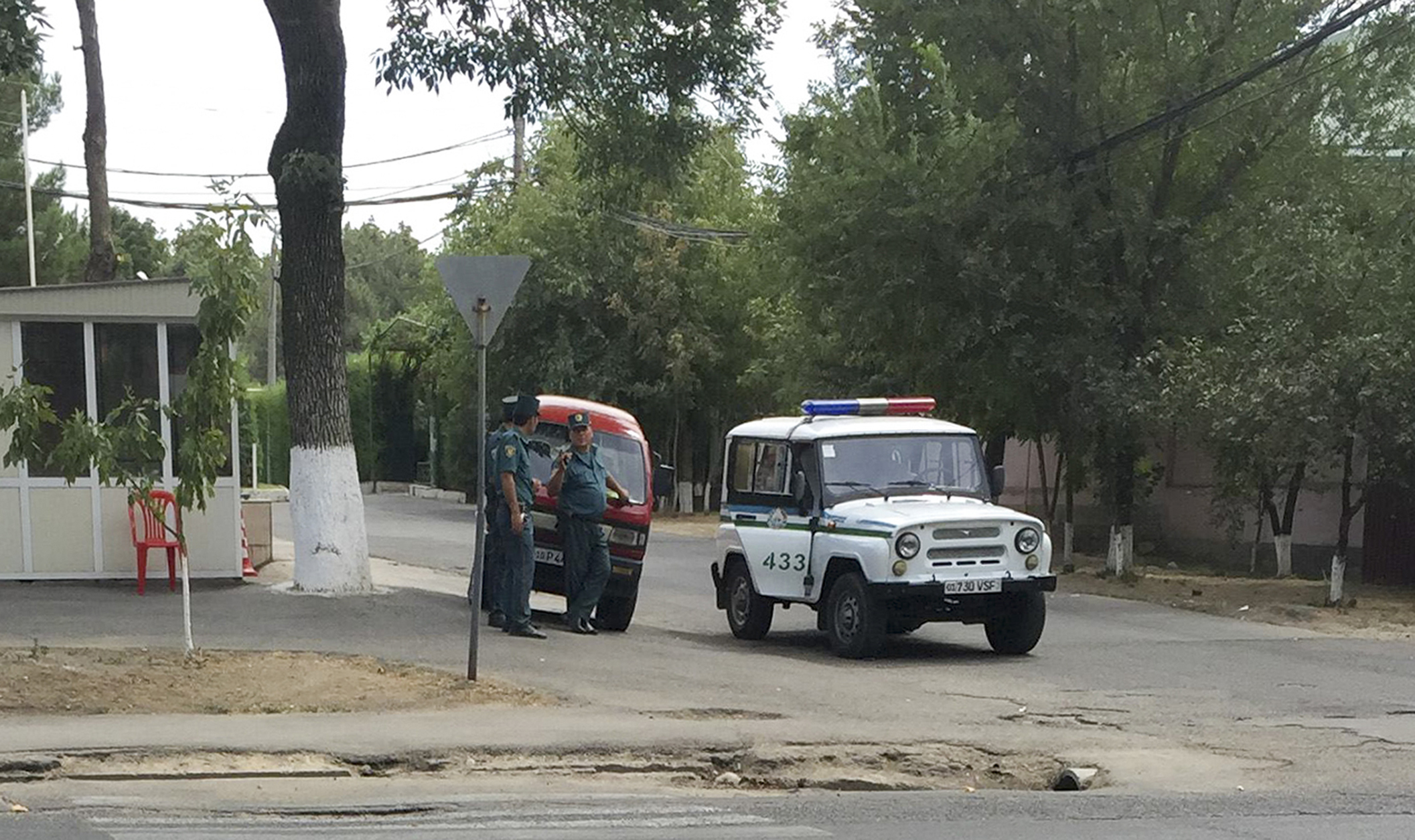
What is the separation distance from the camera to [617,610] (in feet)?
55.0

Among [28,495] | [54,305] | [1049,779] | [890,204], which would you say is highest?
[890,204]

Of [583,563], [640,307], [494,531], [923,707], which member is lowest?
[923,707]

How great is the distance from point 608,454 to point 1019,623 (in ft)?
15.4

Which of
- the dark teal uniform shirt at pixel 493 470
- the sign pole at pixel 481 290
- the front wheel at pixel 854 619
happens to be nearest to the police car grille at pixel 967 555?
the front wheel at pixel 854 619

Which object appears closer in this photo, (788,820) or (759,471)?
(788,820)

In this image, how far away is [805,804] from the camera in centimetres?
897

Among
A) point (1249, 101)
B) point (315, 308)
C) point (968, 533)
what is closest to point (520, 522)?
point (968, 533)

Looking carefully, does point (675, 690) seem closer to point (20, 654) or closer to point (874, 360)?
point (20, 654)

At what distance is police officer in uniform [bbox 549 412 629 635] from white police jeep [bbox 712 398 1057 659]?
135 cm

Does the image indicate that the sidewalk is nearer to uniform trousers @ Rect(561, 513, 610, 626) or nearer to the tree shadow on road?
uniform trousers @ Rect(561, 513, 610, 626)

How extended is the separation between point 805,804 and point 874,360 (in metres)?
20.0

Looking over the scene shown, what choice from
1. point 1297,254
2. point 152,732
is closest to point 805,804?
point 152,732

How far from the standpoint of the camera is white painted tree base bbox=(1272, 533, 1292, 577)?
23.7 meters

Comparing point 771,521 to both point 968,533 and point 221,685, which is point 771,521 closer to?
point 968,533
